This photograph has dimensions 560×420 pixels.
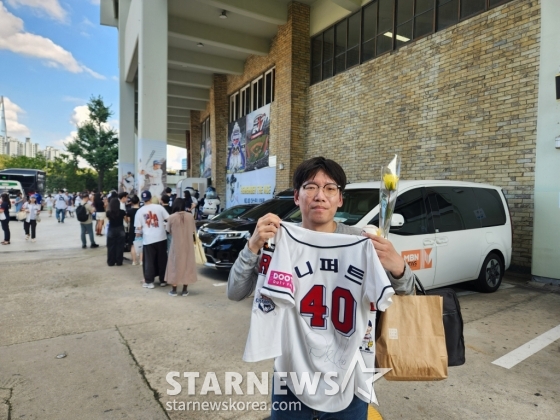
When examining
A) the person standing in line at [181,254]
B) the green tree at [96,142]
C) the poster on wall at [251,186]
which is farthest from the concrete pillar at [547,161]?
the green tree at [96,142]

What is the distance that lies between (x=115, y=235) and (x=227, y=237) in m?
3.00

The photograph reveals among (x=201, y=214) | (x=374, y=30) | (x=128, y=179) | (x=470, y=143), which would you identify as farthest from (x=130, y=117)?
(x=470, y=143)

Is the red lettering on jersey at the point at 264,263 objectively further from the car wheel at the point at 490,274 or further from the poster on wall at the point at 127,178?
the poster on wall at the point at 127,178

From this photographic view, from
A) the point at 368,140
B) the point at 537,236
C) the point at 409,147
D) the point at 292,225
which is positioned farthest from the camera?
the point at 368,140

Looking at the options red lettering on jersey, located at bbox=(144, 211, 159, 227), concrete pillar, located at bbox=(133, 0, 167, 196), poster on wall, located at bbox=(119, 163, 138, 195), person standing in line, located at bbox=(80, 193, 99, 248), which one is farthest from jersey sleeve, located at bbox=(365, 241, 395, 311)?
poster on wall, located at bbox=(119, 163, 138, 195)

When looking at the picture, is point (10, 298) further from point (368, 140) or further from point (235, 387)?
point (368, 140)

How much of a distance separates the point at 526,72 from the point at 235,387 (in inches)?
314

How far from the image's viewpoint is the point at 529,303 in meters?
5.61

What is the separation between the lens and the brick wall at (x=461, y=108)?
7.22 meters

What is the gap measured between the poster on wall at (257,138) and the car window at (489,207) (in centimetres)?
1070

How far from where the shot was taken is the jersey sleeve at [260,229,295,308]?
1424 mm

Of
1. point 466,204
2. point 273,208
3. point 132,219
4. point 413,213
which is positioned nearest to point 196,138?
point 132,219

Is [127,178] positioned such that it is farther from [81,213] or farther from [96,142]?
[96,142]

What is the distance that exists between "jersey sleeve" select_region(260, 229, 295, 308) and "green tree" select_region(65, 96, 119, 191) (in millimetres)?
39371
